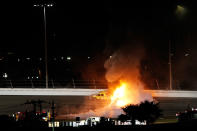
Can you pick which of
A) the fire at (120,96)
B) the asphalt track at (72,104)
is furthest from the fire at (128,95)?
the asphalt track at (72,104)

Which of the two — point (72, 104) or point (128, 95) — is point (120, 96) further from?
point (72, 104)

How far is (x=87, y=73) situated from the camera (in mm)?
93125

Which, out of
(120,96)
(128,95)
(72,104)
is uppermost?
(128,95)

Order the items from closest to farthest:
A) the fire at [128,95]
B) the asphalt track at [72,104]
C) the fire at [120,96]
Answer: the fire at [128,95]
the fire at [120,96]
the asphalt track at [72,104]

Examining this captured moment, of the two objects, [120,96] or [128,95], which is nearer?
[120,96]

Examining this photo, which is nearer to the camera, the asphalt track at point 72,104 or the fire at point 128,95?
the fire at point 128,95

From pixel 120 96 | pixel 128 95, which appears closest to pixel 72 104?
pixel 120 96

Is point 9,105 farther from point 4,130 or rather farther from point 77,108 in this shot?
point 4,130

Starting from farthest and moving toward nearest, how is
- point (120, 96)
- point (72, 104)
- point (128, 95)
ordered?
point (72, 104) → point (128, 95) → point (120, 96)

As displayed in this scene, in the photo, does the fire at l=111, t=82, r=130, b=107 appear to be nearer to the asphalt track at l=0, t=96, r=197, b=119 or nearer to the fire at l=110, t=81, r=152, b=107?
the fire at l=110, t=81, r=152, b=107

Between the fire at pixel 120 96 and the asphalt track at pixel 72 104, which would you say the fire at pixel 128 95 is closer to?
the fire at pixel 120 96

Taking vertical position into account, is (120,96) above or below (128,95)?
below

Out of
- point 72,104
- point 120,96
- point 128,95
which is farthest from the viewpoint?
point 72,104

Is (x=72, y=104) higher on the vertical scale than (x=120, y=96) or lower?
lower
